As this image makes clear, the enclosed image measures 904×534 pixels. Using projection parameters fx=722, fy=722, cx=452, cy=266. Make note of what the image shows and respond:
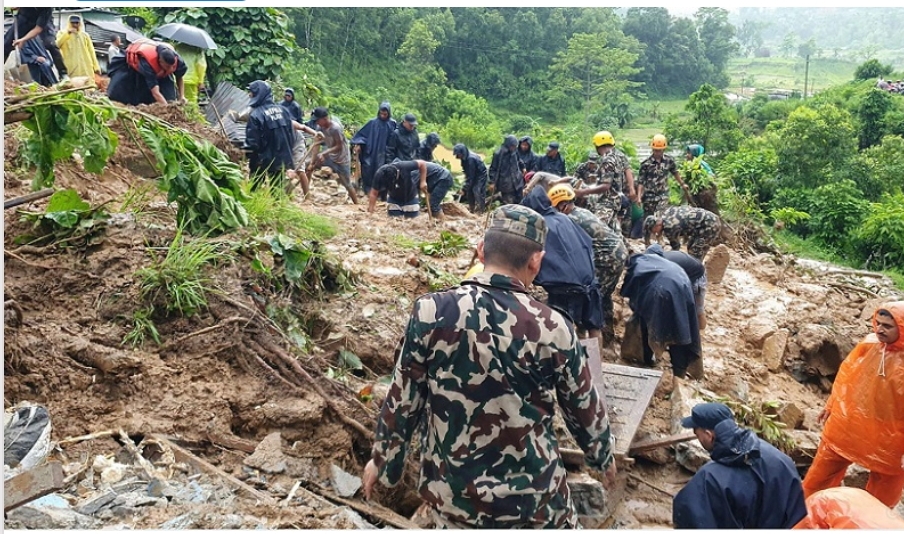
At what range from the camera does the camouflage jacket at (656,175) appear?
928cm

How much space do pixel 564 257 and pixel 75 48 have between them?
7345 mm

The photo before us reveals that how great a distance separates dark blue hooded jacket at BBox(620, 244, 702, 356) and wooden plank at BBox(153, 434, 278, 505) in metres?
3.00

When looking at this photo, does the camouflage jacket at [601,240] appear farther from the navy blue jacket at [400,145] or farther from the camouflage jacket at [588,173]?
the navy blue jacket at [400,145]

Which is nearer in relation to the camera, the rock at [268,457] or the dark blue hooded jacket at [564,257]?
the rock at [268,457]

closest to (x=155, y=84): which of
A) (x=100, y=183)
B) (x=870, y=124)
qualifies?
(x=100, y=183)

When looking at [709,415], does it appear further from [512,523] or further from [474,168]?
[474,168]

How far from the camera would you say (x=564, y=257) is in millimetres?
4816

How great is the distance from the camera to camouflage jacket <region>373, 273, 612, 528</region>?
2242mm

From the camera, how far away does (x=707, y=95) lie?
2256 centimetres

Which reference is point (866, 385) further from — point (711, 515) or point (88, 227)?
point (88, 227)

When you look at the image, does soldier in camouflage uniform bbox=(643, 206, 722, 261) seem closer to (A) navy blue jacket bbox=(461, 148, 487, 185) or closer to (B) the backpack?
(B) the backpack

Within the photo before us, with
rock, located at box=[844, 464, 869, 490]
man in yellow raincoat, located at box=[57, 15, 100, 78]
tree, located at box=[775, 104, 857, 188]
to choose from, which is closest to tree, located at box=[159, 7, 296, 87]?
man in yellow raincoat, located at box=[57, 15, 100, 78]

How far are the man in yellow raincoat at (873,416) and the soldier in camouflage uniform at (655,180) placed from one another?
204 inches

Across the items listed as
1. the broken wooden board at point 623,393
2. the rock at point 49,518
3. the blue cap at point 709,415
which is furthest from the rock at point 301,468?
the blue cap at point 709,415
